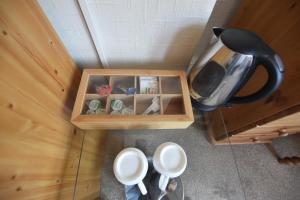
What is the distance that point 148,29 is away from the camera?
2.06 feet

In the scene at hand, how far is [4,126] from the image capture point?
36cm

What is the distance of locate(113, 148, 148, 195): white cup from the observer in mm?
527

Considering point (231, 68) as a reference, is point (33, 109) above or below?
below

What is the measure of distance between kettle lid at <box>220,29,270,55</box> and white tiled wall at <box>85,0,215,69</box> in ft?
0.49

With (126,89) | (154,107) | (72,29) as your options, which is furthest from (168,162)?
(72,29)

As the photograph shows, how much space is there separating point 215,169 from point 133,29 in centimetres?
63

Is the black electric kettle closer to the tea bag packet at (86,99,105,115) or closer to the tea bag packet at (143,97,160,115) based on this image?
the tea bag packet at (143,97,160,115)

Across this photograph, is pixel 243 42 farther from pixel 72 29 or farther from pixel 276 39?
pixel 72 29

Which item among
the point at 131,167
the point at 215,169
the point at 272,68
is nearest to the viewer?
the point at 272,68

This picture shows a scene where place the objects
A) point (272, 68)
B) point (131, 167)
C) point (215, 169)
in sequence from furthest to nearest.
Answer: point (215, 169), point (131, 167), point (272, 68)

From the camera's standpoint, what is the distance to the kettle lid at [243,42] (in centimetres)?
44

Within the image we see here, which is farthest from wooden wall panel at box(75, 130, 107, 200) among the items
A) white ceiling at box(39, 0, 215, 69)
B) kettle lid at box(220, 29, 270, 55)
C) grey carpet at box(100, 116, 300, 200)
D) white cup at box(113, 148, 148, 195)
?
kettle lid at box(220, 29, 270, 55)

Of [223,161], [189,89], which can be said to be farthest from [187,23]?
[223,161]

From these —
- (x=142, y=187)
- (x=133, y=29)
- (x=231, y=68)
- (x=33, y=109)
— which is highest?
(x=133, y=29)
